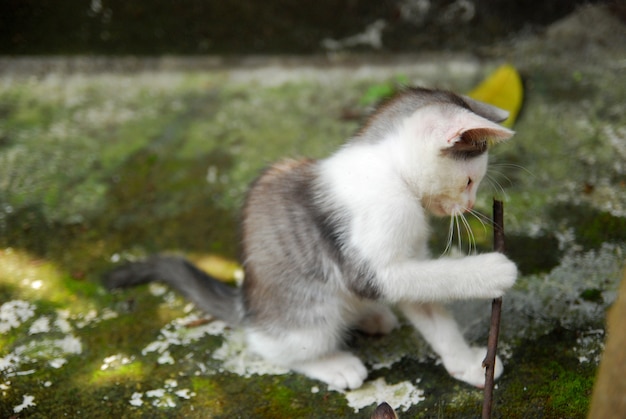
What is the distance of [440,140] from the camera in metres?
2.10

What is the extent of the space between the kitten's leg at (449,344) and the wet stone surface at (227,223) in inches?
2.0

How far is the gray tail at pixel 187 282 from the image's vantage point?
9.00 feet

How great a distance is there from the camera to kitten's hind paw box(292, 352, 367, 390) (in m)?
2.45

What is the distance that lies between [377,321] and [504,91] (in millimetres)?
1714

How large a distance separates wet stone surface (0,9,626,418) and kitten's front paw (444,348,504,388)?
0.11 ft

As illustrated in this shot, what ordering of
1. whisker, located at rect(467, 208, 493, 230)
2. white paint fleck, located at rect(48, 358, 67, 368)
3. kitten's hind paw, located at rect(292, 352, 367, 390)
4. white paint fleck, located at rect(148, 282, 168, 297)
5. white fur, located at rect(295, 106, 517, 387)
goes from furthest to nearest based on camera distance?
1. white paint fleck, located at rect(148, 282, 168, 297)
2. white paint fleck, located at rect(48, 358, 67, 368)
3. kitten's hind paw, located at rect(292, 352, 367, 390)
4. whisker, located at rect(467, 208, 493, 230)
5. white fur, located at rect(295, 106, 517, 387)

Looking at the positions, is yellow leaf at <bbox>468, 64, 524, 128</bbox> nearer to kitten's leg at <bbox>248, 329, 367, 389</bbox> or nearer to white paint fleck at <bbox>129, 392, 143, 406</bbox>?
kitten's leg at <bbox>248, 329, 367, 389</bbox>

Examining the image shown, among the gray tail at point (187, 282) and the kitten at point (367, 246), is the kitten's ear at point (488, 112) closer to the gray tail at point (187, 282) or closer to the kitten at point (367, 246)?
the kitten at point (367, 246)

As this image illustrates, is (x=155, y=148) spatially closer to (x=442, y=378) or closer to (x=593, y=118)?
(x=442, y=378)

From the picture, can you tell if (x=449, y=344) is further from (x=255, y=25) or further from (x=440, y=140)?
(x=255, y=25)


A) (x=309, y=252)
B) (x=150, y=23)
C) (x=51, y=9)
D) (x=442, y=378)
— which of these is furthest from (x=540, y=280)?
(x=51, y=9)

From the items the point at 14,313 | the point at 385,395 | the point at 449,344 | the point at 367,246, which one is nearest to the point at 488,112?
the point at 367,246

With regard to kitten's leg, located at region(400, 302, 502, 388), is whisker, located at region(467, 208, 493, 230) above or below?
above

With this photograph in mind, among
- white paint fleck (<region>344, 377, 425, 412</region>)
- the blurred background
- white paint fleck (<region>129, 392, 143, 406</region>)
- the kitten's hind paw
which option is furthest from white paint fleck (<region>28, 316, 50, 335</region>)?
the blurred background
